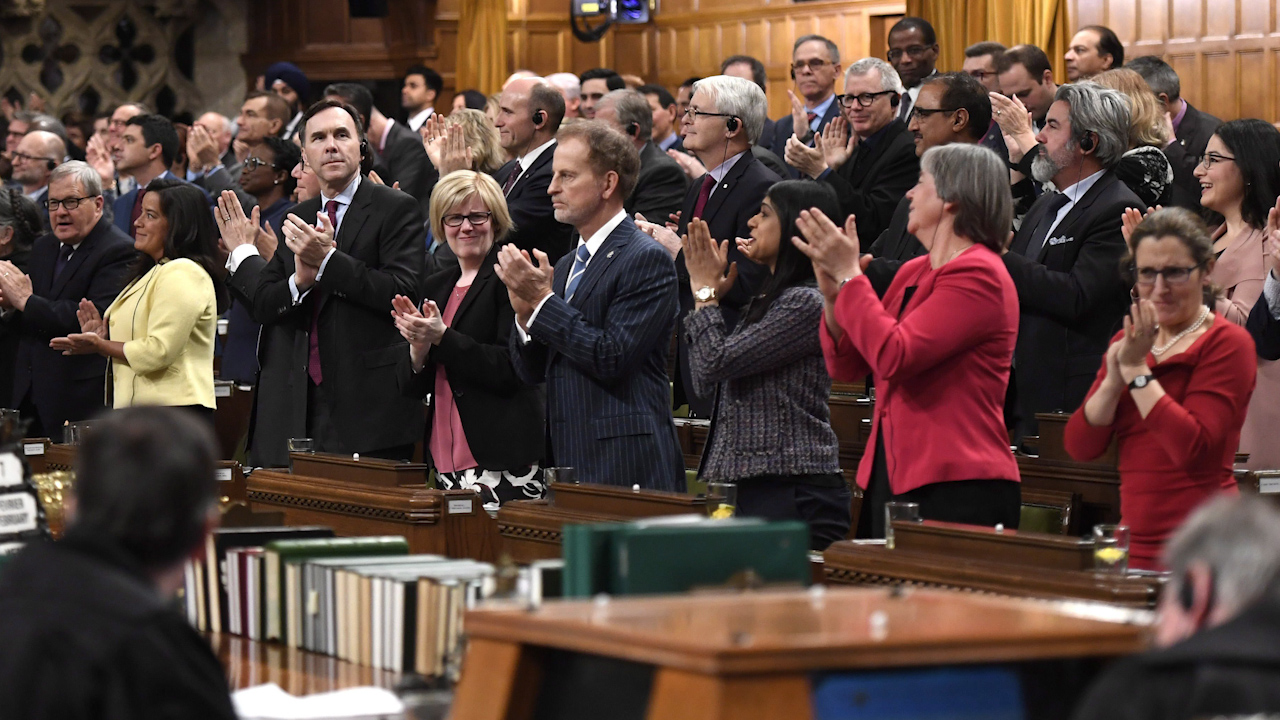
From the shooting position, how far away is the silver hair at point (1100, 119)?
438 cm

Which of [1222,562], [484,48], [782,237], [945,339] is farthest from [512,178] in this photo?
[484,48]

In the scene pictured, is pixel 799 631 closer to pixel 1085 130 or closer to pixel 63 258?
pixel 1085 130

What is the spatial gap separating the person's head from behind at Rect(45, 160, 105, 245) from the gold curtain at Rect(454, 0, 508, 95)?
17.1 feet

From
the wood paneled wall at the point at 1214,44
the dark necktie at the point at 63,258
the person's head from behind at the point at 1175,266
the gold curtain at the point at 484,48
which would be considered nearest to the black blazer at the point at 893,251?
the person's head from behind at the point at 1175,266

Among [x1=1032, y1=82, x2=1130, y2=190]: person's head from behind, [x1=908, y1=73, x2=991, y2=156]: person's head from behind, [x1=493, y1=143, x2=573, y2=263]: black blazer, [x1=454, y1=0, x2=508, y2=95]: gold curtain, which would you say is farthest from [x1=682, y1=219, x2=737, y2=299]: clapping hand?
[x1=454, y1=0, x2=508, y2=95]: gold curtain

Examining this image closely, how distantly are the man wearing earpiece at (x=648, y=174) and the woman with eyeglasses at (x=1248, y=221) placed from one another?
1937mm

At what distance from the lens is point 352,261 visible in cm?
452

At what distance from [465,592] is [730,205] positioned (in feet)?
8.98

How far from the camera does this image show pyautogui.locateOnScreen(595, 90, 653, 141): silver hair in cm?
606

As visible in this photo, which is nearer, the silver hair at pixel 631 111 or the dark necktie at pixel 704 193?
the dark necktie at pixel 704 193

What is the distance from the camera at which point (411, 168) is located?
7156 millimetres

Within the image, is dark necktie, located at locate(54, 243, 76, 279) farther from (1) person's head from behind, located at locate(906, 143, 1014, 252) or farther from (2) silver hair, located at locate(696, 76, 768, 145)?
(1) person's head from behind, located at locate(906, 143, 1014, 252)

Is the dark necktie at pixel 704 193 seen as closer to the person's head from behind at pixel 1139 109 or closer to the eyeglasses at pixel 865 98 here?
the eyeglasses at pixel 865 98

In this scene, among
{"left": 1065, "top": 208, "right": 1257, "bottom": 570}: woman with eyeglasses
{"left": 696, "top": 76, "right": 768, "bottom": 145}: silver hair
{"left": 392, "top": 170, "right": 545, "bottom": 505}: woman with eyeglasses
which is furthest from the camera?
{"left": 696, "top": 76, "right": 768, "bottom": 145}: silver hair
